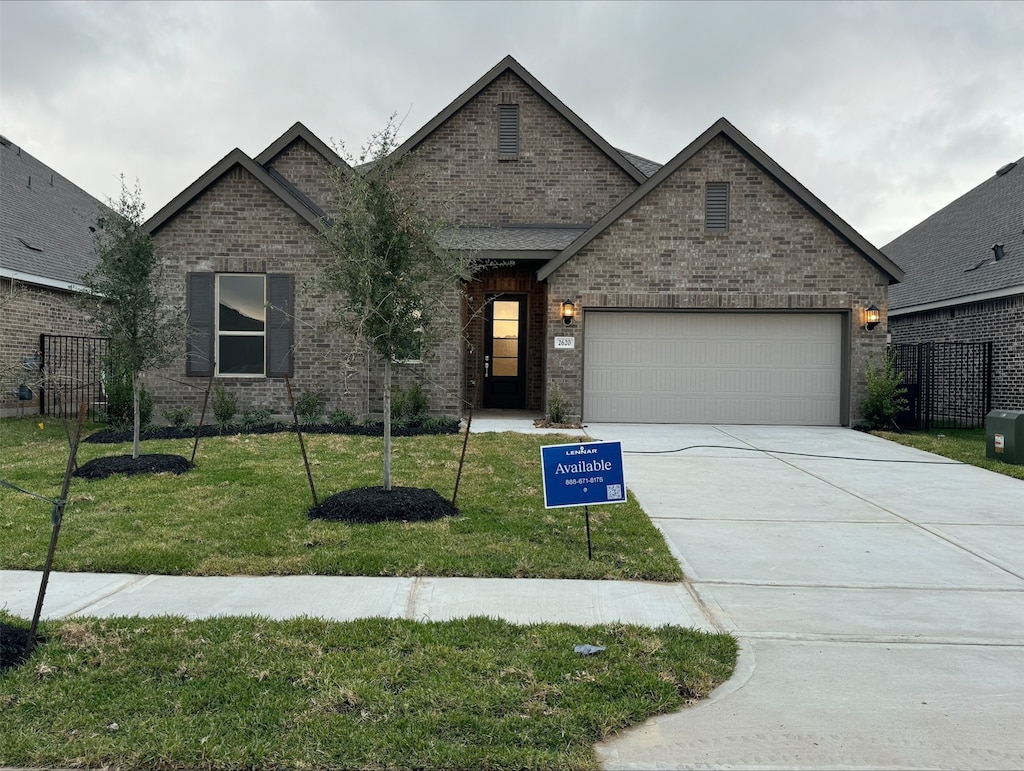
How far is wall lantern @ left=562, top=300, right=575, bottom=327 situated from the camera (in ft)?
46.3

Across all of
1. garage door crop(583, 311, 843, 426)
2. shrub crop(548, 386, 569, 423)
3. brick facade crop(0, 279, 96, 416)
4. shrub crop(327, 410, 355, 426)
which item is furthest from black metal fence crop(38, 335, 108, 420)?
garage door crop(583, 311, 843, 426)

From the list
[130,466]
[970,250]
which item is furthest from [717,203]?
[130,466]

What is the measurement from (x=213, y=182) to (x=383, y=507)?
32.9 feet

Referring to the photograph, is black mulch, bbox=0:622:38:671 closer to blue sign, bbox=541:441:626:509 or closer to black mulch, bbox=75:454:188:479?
blue sign, bbox=541:441:626:509

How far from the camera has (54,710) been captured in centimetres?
292

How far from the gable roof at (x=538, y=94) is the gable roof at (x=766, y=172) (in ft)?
10.2

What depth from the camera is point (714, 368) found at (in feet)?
47.9

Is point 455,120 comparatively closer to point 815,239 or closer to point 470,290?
point 470,290

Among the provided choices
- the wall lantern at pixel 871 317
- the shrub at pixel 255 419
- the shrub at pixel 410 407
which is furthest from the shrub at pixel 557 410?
the wall lantern at pixel 871 317

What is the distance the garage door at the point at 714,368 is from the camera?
14539 mm

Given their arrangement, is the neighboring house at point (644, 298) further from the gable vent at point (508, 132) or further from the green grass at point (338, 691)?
the green grass at point (338, 691)

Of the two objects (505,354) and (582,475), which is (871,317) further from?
(582,475)

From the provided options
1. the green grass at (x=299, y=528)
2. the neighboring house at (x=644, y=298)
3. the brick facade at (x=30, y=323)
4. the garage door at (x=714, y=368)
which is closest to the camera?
the green grass at (x=299, y=528)

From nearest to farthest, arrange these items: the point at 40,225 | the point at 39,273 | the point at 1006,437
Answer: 1. the point at 1006,437
2. the point at 39,273
3. the point at 40,225
